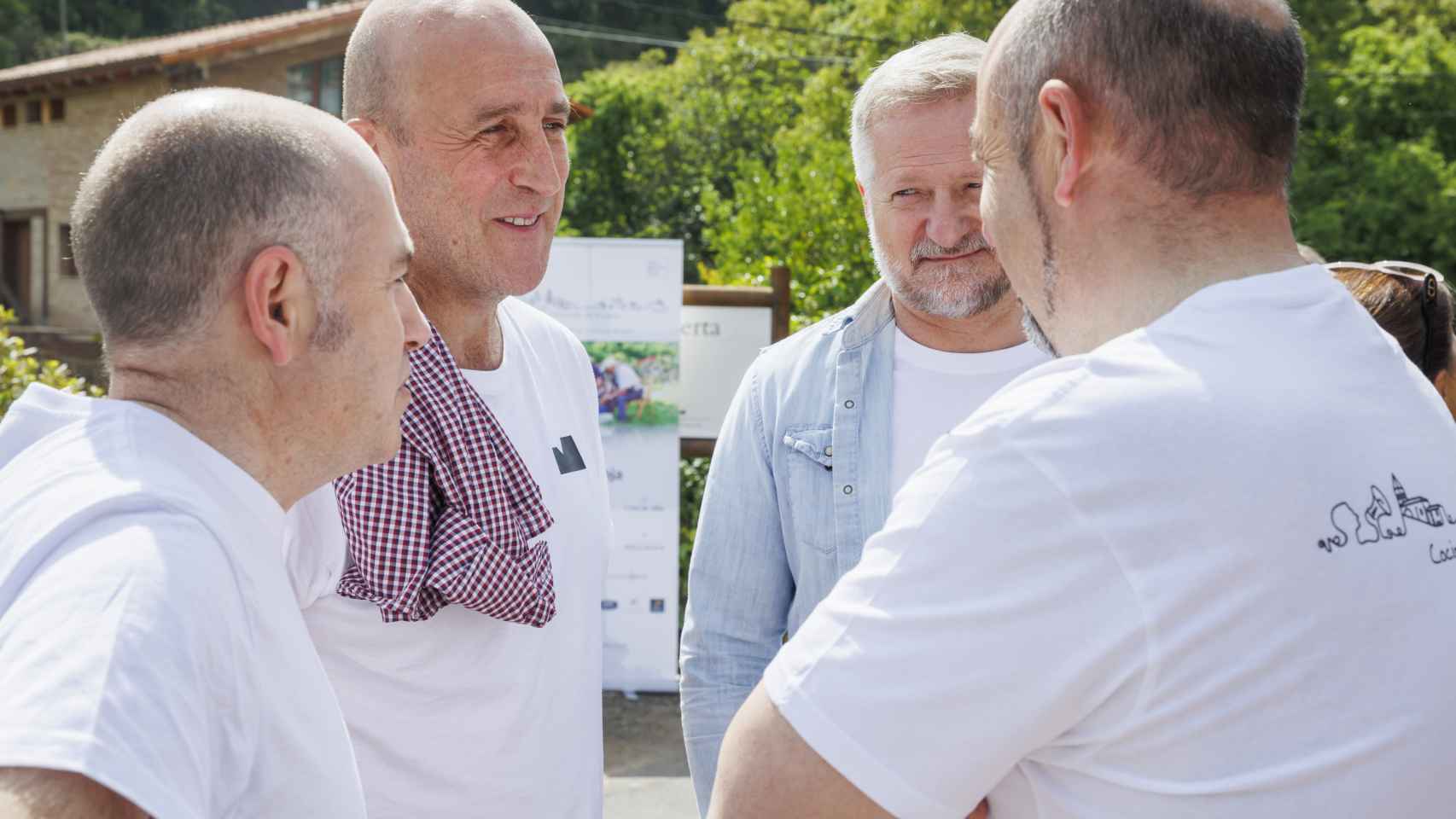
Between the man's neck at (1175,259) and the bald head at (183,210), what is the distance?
86 cm

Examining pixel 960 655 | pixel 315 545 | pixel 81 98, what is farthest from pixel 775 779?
pixel 81 98

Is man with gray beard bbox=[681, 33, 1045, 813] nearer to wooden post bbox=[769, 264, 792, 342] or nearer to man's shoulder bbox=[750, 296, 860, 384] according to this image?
man's shoulder bbox=[750, 296, 860, 384]

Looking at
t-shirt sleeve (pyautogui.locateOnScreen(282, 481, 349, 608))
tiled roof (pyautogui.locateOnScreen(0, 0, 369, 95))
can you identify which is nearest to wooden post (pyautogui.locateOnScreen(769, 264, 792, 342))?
t-shirt sleeve (pyautogui.locateOnScreen(282, 481, 349, 608))

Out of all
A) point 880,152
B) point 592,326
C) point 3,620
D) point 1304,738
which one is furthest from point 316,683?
point 592,326

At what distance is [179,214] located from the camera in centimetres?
135

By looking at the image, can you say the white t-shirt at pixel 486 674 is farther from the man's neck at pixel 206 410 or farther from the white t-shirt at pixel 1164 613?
the white t-shirt at pixel 1164 613

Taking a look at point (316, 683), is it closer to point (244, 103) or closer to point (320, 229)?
point (320, 229)

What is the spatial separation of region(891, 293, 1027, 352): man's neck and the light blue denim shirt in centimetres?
7

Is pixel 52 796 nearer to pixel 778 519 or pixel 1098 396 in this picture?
pixel 1098 396

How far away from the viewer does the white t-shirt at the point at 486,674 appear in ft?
7.06

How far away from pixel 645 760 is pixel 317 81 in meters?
21.2

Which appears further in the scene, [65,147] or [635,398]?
[65,147]

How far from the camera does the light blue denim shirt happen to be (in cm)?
254

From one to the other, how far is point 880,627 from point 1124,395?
1.03 ft
